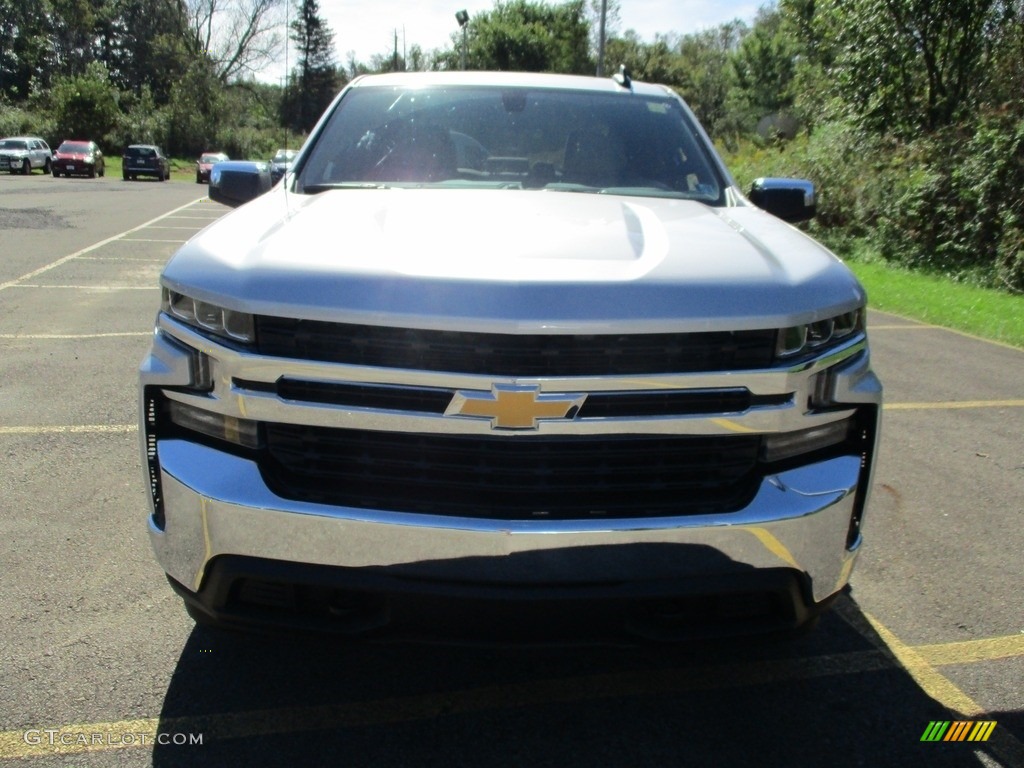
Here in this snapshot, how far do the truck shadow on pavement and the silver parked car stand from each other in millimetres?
43261

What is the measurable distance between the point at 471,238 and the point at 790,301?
0.83 metres

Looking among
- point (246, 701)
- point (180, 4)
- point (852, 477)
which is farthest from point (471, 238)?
point (180, 4)

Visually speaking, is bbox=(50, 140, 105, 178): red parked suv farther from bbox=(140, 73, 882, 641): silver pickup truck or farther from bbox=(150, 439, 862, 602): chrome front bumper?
bbox=(150, 439, 862, 602): chrome front bumper

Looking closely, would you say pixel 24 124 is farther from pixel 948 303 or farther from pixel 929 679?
pixel 929 679

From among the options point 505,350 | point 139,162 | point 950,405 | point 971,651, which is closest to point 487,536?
point 505,350

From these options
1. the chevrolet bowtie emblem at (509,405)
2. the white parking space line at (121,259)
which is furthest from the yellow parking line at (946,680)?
the white parking space line at (121,259)

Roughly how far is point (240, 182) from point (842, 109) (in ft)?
53.4

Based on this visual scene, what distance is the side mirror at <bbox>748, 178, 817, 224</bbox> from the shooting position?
4.11m

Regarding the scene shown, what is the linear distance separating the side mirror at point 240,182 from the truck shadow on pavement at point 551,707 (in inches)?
73.7

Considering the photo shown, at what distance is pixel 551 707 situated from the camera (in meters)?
2.83

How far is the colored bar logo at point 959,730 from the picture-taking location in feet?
9.01

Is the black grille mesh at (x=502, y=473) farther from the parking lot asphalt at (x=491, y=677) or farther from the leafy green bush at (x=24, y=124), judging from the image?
the leafy green bush at (x=24, y=124)

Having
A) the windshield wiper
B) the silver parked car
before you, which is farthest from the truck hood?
the silver parked car

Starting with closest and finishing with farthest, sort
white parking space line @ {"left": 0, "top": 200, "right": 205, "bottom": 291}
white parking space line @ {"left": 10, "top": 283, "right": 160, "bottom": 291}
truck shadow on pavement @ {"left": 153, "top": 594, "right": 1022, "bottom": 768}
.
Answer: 1. truck shadow on pavement @ {"left": 153, "top": 594, "right": 1022, "bottom": 768}
2. white parking space line @ {"left": 10, "top": 283, "right": 160, "bottom": 291}
3. white parking space line @ {"left": 0, "top": 200, "right": 205, "bottom": 291}
